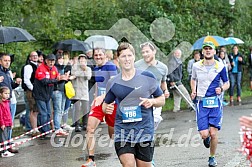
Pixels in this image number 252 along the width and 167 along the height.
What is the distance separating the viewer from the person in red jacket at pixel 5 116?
1135 centimetres

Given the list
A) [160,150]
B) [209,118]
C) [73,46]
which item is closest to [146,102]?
[209,118]

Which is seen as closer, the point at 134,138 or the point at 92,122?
the point at 134,138

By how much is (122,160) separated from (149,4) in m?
15.2

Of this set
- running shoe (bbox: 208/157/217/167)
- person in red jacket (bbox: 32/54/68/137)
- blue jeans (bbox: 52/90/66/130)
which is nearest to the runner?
running shoe (bbox: 208/157/217/167)

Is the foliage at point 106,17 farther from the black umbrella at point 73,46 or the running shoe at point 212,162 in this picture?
the running shoe at point 212,162

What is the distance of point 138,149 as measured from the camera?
7.04m

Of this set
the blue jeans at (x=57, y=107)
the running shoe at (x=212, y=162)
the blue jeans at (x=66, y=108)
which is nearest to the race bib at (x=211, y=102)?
the running shoe at (x=212, y=162)

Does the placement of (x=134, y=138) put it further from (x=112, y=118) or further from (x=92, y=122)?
(x=92, y=122)

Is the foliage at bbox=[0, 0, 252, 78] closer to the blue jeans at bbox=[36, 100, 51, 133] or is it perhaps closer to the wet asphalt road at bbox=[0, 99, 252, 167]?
the blue jeans at bbox=[36, 100, 51, 133]

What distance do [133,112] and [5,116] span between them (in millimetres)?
5001

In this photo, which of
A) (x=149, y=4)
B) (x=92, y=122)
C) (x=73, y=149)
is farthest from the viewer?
(x=149, y=4)

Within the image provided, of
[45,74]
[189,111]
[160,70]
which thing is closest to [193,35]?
[189,111]

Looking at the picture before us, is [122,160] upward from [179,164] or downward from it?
upward

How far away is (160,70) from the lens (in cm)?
954
